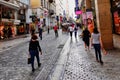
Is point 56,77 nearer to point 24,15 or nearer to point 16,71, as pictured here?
point 16,71

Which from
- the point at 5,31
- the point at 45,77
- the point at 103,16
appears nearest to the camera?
the point at 45,77

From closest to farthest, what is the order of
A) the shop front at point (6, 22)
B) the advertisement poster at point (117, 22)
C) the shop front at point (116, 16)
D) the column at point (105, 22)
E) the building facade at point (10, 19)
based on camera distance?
the column at point (105, 22) → the shop front at point (116, 16) → the advertisement poster at point (117, 22) → the shop front at point (6, 22) → the building facade at point (10, 19)

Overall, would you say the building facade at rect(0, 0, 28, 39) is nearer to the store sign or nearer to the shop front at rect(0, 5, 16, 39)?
the shop front at rect(0, 5, 16, 39)

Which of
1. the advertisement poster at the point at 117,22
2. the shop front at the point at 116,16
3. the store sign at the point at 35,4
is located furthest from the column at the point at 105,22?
the store sign at the point at 35,4

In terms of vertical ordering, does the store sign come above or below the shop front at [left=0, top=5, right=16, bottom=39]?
above

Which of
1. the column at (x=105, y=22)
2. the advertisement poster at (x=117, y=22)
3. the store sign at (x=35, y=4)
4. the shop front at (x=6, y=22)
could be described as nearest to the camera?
the column at (x=105, y=22)

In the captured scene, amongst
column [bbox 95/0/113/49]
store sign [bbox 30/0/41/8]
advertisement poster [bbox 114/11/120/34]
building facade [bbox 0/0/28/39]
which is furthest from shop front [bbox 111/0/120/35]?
store sign [bbox 30/0/41/8]

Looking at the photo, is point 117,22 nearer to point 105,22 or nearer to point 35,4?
point 105,22

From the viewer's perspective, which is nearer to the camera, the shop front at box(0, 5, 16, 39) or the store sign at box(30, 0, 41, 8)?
the shop front at box(0, 5, 16, 39)

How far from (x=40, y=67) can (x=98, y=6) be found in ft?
25.2

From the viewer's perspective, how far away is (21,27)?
47156 millimetres

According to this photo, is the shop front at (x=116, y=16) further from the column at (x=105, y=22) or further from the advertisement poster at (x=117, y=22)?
the column at (x=105, y=22)

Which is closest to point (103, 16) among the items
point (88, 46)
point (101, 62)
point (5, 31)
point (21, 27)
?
point (88, 46)

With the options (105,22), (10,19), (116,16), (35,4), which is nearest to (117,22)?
(116,16)
